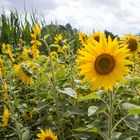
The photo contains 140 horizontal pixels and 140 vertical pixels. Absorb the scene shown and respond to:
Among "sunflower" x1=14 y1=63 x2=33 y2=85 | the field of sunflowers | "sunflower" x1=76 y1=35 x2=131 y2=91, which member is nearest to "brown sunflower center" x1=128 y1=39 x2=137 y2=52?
the field of sunflowers

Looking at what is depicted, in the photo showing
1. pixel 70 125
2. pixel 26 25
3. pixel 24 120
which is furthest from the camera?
pixel 26 25

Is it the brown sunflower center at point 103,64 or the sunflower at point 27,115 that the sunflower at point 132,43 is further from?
the brown sunflower center at point 103,64

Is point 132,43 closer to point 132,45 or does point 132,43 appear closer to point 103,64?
point 132,45

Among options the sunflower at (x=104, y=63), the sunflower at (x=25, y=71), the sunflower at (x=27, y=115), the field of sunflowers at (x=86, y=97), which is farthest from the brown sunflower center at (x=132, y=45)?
the sunflower at (x=104, y=63)

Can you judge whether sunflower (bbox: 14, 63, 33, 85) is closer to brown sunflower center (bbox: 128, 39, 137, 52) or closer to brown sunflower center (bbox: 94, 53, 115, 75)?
brown sunflower center (bbox: 128, 39, 137, 52)

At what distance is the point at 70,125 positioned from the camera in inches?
120

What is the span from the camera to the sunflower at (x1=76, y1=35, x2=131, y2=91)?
192cm

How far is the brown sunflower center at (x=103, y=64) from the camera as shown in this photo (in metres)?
1.96

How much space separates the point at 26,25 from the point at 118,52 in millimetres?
8315

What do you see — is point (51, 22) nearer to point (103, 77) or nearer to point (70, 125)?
point (70, 125)

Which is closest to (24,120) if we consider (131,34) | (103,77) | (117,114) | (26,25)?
(117,114)

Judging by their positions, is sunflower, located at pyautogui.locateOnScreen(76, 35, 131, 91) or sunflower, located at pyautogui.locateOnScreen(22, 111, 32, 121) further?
sunflower, located at pyautogui.locateOnScreen(22, 111, 32, 121)

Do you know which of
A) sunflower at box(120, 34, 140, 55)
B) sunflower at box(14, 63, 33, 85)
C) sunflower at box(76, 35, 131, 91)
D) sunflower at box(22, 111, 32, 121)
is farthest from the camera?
sunflower at box(22, 111, 32, 121)

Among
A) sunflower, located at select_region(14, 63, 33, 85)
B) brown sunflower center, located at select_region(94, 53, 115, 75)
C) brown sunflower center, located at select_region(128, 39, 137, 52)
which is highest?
brown sunflower center, located at select_region(128, 39, 137, 52)
